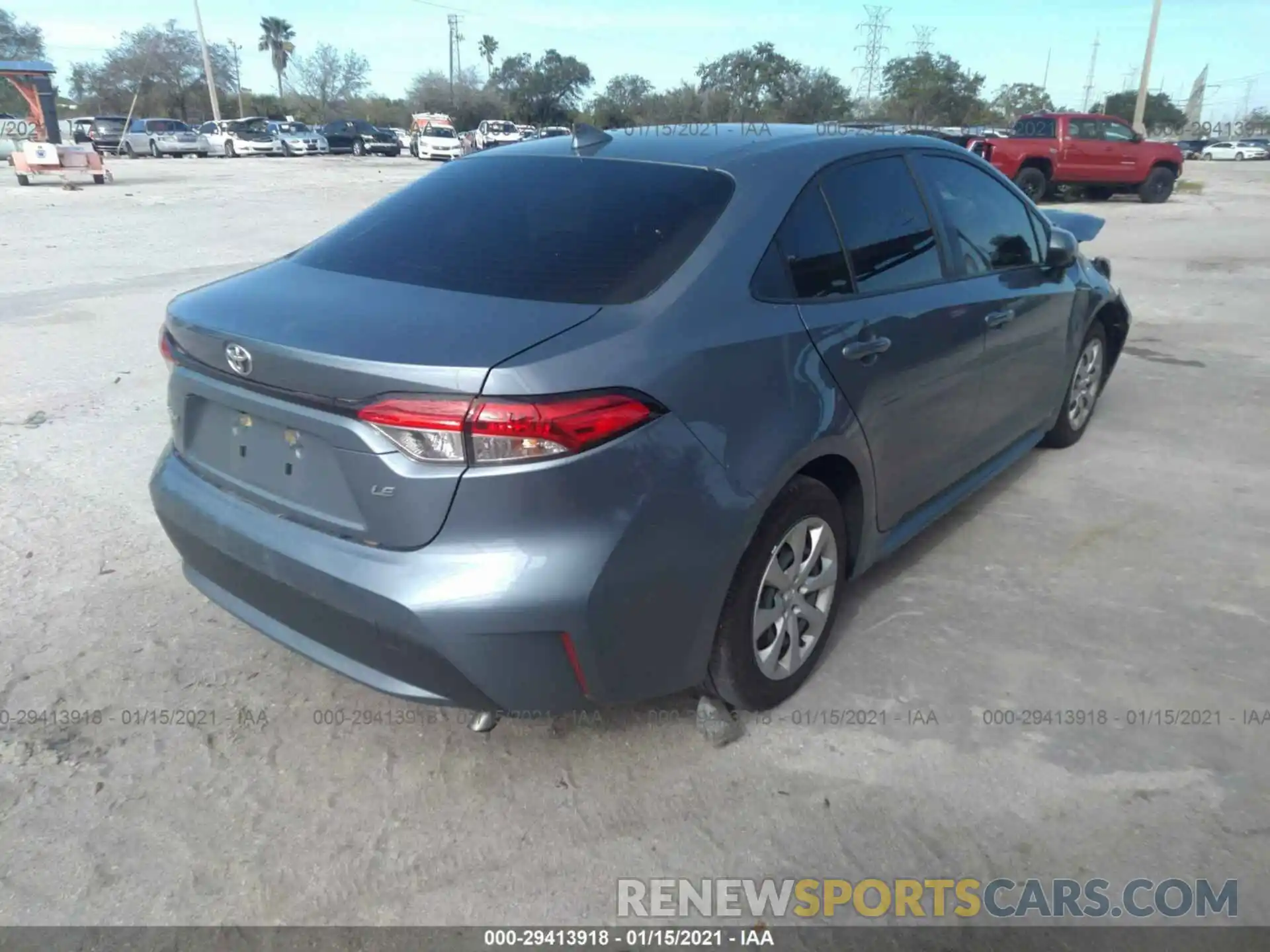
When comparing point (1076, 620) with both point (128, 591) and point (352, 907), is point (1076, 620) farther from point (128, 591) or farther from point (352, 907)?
point (128, 591)

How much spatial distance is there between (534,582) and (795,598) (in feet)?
3.30

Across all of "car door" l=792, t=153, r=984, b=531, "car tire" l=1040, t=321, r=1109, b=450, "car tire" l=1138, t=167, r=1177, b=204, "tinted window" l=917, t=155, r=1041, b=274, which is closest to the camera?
"car door" l=792, t=153, r=984, b=531

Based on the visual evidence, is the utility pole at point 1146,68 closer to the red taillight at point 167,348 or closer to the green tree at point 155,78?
the red taillight at point 167,348

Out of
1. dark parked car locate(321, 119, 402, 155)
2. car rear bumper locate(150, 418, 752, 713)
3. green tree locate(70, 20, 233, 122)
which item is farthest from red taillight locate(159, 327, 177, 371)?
green tree locate(70, 20, 233, 122)

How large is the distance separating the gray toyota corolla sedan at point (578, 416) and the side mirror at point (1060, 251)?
1.14 m

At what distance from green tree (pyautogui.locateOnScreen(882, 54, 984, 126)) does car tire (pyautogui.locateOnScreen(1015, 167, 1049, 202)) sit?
16013 mm

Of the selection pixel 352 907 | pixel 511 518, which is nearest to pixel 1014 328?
pixel 511 518

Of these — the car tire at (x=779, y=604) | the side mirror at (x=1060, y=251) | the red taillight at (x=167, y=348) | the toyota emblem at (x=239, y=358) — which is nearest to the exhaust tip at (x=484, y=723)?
the car tire at (x=779, y=604)

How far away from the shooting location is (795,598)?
9.50 feet

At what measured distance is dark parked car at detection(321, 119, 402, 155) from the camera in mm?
43344

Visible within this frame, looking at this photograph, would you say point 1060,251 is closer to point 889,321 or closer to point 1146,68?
point 889,321

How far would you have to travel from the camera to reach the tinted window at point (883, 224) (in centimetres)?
307

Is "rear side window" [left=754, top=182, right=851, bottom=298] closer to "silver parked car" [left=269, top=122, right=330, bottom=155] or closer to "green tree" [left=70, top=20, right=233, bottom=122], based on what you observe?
"silver parked car" [left=269, top=122, right=330, bottom=155]

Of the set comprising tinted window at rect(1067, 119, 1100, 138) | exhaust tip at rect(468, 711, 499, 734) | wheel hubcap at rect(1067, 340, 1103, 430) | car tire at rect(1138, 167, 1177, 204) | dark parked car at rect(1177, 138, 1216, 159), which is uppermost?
tinted window at rect(1067, 119, 1100, 138)
